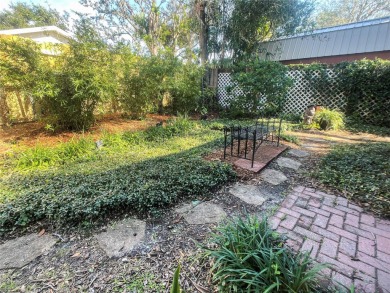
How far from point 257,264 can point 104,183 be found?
183 cm

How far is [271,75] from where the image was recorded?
5.51 m

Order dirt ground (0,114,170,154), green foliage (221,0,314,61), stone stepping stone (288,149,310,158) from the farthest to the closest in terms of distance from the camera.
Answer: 1. green foliage (221,0,314,61)
2. dirt ground (0,114,170,154)
3. stone stepping stone (288,149,310,158)

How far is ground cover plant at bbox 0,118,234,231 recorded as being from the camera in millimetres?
1861

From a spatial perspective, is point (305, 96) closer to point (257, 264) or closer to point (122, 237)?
point (257, 264)

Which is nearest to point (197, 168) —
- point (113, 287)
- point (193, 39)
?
point (113, 287)

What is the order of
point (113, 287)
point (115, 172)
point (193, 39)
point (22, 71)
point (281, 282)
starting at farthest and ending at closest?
point (193, 39) → point (22, 71) → point (115, 172) → point (113, 287) → point (281, 282)

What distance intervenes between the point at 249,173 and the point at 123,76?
13.9 ft

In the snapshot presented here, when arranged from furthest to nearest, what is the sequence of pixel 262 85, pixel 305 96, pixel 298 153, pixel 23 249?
pixel 305 96 → pixel 262 85 → pixel 298 153 → pixel 23 249

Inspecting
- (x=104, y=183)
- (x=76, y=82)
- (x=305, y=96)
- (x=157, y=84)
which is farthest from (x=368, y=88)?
(x=76, y=82)

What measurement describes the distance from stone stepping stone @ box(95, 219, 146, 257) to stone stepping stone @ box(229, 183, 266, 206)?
107 cm

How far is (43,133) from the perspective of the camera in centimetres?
424

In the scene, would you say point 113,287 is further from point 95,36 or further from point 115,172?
point 95,36

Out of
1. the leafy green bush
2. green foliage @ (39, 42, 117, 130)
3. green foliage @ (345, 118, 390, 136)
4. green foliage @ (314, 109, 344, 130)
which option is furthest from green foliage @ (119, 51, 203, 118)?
green foliage @ (345, 118, 390, 136)

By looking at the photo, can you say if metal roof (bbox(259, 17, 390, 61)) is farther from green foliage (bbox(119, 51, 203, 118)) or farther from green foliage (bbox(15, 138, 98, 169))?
green foliage (bbox(15, 138, 98, 169))
